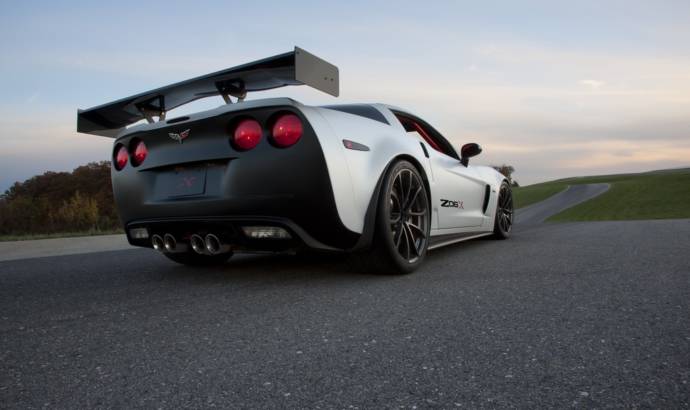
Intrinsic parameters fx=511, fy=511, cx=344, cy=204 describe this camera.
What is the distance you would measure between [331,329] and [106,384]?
0.93m

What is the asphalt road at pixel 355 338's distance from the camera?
1525mm

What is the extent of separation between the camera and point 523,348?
1910 mm

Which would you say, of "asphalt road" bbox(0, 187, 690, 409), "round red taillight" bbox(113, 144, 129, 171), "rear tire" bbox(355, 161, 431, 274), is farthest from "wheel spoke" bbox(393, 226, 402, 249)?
"round red taillight" bbox(113, 144, 129, 171)

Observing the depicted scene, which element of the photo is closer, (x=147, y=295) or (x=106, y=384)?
(x=106, y=384)

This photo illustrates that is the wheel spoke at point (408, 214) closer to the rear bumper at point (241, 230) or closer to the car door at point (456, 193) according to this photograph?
the car door at point (456, 193)

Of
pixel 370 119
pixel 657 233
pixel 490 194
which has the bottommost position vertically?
pixel 657 233

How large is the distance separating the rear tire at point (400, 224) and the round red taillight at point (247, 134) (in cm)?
90

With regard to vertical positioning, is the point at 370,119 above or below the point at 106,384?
above

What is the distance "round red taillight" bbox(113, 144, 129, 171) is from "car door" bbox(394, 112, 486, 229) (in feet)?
6.97

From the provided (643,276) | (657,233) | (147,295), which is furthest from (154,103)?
(657,233)

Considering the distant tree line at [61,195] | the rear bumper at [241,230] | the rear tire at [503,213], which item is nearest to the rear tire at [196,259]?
the rear bumper at [241,230]

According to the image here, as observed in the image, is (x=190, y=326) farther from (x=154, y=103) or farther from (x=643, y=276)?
(x=643, y=276)

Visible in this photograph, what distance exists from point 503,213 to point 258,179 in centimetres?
417

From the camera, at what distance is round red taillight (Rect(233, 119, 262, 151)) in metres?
3.10
